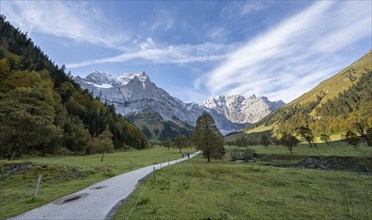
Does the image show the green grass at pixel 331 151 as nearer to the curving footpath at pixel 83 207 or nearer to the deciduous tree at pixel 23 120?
the curving footpath at pixel 83 207

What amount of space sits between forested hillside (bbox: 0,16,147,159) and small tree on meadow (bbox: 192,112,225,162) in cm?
3645

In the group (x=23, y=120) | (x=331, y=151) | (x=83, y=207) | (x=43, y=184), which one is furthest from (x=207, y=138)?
(x=331, y=151)

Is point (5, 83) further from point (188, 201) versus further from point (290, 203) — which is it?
point (290, 203)

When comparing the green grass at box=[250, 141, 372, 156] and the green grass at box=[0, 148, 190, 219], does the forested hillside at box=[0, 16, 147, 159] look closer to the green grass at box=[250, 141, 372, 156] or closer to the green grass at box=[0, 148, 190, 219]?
the green grass at box=[0, 148, 190, 219]

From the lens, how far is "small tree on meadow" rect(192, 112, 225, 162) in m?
57.3

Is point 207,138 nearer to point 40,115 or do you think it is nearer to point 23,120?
point 40,115

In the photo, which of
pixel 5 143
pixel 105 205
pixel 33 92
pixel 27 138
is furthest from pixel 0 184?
pixel 33 92

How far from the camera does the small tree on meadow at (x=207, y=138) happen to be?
57.3m

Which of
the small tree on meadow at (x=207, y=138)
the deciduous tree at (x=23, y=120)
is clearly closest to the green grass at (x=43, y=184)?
the deciduous tree at (x=23, y=120)

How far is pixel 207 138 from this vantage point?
188 ft

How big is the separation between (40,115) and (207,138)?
41.3 m

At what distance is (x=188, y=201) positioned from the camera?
615 inches

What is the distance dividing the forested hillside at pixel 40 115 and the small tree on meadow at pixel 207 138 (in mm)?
36453

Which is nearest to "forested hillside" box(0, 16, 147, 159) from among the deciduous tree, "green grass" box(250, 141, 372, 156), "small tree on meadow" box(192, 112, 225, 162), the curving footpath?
the deciduous tree
